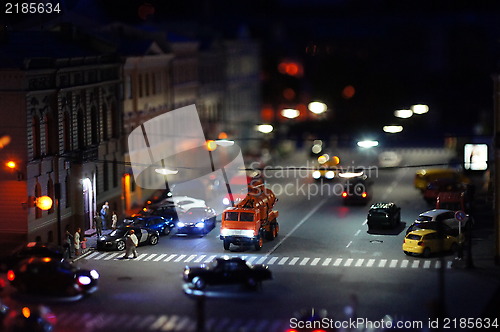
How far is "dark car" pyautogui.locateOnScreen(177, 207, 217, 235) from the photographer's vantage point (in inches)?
2314

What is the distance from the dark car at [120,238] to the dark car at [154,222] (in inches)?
52.4

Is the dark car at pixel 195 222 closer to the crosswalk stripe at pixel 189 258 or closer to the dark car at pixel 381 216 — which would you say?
the crosswalk stripe at pixel 189 258

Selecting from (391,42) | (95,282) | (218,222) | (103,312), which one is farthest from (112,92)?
(391,42)

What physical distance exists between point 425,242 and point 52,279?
19.6 meters

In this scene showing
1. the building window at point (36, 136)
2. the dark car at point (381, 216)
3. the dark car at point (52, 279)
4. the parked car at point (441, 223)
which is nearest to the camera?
the dark car at point (52, 279)

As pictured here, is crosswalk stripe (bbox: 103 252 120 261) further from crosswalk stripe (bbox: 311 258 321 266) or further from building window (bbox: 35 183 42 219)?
crosswalk stripe (bbox: 311 258 321 266)

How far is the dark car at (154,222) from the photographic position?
57344mm

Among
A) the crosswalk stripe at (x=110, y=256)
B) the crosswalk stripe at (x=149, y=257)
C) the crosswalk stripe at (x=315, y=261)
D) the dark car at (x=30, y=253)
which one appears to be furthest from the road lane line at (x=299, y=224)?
the dark car at (x=30, y=253)

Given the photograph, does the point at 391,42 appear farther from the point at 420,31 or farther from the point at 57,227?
the point at 57,227

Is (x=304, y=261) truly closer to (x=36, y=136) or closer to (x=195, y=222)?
(x=195, y=222)

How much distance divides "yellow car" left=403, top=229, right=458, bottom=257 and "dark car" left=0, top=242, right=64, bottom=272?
58.6 feet

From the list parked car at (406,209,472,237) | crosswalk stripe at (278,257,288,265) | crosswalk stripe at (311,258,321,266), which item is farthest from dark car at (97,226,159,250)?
parked car at (406,209,472,237)

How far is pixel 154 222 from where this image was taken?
58062 mm

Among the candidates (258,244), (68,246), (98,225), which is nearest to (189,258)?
(258,244)
